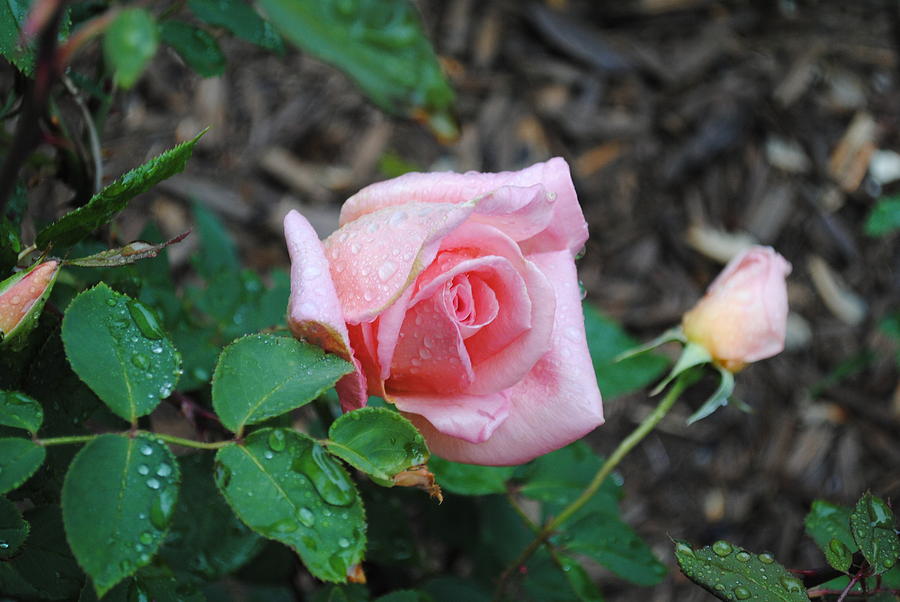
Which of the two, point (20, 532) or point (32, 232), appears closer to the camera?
point (20, 532)

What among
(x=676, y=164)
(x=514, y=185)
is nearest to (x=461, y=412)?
(x=514, y=185)

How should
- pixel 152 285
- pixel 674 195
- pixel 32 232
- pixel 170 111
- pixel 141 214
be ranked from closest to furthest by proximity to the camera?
pixel 32 232, pixel 152 285, pixel 141 214, pixel 170 111, pixel 674 195

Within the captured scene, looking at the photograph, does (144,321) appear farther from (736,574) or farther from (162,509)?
(736,574)

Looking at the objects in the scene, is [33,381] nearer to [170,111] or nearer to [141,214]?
[141,214]

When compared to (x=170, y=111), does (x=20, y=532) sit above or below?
above

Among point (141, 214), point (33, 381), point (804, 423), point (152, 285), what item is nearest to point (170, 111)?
point (141, 214)

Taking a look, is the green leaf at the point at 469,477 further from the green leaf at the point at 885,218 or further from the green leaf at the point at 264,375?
the green leaf at the point at 885,218

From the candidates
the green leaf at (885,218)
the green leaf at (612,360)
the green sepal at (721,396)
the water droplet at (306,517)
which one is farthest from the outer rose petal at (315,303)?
the green leaf at (885,218)

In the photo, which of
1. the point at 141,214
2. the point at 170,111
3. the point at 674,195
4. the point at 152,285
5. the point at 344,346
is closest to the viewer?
the point at 344,346
